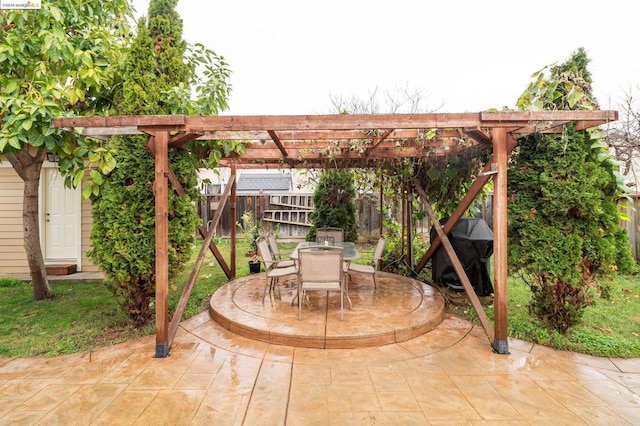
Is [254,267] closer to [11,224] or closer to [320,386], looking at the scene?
[320,386]

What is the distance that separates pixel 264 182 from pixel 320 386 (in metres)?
13.8

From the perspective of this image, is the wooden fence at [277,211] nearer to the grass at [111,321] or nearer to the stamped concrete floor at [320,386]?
the grass at [111,321]

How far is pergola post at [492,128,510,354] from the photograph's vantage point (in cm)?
323

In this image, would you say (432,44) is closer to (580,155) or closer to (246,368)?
(580,155)

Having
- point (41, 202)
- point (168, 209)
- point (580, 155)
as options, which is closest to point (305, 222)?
point (41, 202)

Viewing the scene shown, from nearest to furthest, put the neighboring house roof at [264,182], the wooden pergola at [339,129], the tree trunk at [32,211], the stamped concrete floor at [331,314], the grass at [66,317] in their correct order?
the wooden pergola at [339,129], the stamped concrete floor at [331,314], the grass at [66,317], the tree trunk at [32,211], the neighboring house roof at [264,182]

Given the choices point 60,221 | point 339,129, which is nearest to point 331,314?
point 339,129

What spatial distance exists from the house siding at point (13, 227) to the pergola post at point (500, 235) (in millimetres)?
7305

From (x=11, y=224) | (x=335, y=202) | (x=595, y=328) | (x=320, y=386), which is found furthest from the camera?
(x=335, y=202)

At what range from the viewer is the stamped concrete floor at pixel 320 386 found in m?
2.26

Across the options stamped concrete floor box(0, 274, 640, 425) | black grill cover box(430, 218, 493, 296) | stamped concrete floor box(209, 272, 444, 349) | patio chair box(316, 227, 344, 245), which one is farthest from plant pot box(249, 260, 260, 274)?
black grill cover box(430, 218, 493, 296)

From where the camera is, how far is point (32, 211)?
495 centimetres

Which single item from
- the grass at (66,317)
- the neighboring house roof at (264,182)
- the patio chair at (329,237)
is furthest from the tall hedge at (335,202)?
the neighboring house roof at (264,182)

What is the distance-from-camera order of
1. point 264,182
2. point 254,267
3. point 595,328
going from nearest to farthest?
point 595,328 < point 254,267 < point 264,182
